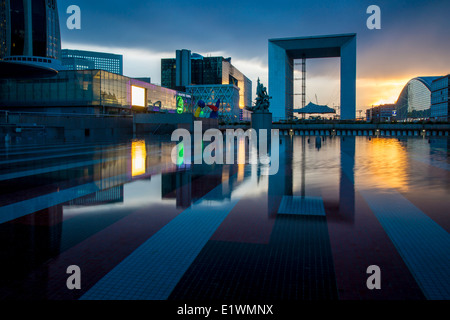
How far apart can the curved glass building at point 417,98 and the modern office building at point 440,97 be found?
8392 millimetres

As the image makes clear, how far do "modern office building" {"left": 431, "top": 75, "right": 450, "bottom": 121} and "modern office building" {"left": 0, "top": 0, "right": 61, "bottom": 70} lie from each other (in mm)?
112033

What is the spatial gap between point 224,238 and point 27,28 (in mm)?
65815

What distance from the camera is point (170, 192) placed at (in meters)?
9.23

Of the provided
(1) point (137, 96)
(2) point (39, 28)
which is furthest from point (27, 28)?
(1) point (137, 96)

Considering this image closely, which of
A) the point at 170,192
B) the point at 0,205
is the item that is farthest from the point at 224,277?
the point at 0,205

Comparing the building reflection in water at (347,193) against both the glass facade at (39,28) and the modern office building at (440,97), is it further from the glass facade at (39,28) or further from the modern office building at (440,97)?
the modern office building at (440,97)

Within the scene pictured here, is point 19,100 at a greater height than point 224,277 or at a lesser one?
greater

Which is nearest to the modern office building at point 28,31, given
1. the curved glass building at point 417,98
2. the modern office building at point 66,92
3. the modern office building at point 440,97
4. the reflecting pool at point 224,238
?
the modern office building at point 66,92

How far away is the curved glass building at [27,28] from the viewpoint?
56125mm

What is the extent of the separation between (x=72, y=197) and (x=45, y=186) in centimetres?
198

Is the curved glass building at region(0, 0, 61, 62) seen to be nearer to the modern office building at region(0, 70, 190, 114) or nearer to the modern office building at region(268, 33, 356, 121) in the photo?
the modern office building at region(0, 70, 190, 114)
